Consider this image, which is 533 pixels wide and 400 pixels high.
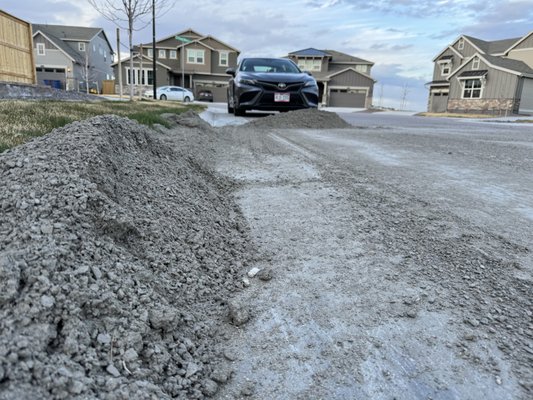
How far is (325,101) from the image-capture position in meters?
44.8

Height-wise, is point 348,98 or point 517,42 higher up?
point 517,42

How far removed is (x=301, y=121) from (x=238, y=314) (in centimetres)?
768

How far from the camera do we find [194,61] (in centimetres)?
4456

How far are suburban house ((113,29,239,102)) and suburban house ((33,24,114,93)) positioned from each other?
13.1 ft

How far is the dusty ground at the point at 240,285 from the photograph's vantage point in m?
1.33

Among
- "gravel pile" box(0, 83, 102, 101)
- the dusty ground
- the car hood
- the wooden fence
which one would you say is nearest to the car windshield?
the car hood

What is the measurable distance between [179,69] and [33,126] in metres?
43.1

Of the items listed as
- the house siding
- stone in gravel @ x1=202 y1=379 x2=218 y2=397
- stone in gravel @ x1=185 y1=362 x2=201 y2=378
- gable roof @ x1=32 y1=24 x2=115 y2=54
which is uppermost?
gable roof @ x1=32 y1=24 x2=115 y2=54

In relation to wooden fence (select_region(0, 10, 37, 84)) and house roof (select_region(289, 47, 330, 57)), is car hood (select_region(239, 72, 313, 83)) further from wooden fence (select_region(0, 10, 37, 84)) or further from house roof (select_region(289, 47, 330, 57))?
house roof (select_region(289, 47, 330, 57))

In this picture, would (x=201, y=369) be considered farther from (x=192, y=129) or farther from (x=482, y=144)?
(x=482, y=144)

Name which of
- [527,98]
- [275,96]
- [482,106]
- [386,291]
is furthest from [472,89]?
[386,291]

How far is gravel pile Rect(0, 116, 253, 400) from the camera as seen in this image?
121 cm

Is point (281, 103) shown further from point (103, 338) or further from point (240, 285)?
point (103, 338)

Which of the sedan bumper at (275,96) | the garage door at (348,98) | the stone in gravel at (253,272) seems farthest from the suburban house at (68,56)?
the stone in gravel at (253,272)
